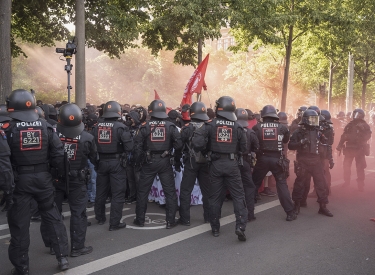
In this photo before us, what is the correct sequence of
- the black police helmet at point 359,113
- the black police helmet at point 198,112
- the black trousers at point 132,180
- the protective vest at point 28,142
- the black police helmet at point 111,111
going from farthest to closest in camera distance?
the black police helmet at point 359,113 → the black trousers at point 132,180 → the black police helmet at point 198,112 → the black police helmet at point 111,111 → the protective vest at point 28,142

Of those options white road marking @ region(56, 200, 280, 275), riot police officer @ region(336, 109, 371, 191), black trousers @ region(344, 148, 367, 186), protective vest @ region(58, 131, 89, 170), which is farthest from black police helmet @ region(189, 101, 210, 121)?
black trousers @ region(344, 148, 367, 186)

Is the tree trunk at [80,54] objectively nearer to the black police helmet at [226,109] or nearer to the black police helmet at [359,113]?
the black police helmet at [226,109]

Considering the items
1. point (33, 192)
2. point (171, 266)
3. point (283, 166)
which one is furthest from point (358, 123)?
point (33, 192)

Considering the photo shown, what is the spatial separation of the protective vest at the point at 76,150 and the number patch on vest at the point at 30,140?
71 cm

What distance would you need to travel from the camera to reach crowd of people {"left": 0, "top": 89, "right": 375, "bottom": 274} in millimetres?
4488

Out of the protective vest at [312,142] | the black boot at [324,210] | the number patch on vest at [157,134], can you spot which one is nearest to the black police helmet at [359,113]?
the protective vest at [312,142]

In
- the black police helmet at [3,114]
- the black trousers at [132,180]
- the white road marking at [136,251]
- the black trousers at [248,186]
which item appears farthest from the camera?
the black trousers at [132,180]

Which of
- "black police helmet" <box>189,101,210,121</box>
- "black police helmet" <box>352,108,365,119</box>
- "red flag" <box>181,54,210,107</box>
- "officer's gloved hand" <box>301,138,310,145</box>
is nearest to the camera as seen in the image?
"black police helmet" <box>189,101,210,121</box>

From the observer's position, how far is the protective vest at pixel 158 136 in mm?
6395

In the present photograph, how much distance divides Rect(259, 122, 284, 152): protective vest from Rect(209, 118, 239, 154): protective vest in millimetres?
993

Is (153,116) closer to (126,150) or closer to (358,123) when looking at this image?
(126,150)

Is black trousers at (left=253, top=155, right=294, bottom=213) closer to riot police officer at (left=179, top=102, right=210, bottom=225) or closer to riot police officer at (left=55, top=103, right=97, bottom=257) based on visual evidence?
riot police officer at (left=179, top=102, right=210, bottom=225)

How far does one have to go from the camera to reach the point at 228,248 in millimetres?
5492

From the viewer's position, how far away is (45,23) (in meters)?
16.1
